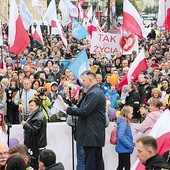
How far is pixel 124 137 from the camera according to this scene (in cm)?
1009

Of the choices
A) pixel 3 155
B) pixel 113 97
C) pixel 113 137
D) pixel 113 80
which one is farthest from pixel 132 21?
pixel 3 155

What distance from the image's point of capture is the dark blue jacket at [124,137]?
10.0m

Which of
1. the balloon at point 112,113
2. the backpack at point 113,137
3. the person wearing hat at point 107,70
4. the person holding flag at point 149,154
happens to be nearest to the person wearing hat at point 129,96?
the balloon at point 112,113

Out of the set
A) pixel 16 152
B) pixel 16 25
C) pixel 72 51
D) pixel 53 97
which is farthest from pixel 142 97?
pixel 72 51

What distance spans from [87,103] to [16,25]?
21.2 feet

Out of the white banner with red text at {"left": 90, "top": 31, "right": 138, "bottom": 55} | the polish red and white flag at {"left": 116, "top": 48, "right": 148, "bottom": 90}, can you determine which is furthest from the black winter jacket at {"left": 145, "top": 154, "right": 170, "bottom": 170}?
the white banner with red text at {"left": 90, "top": 31, "right": 138, "bottom": 55}

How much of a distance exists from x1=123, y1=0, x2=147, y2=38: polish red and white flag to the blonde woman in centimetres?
649

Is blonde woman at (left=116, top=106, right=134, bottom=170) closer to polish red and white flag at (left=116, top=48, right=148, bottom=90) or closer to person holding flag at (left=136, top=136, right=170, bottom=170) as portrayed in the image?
polish red and white flag at (left=116, top=48, right=148, bottom=90)

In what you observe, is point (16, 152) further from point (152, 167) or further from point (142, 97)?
point (142, 97)

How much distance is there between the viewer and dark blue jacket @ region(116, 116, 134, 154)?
10023mm

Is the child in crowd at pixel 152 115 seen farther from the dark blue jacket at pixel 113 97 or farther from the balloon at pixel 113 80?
the balloon at pixel 113 80

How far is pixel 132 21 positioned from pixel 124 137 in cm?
684

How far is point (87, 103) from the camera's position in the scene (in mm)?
8688

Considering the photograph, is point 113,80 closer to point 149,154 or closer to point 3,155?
point 3,155
